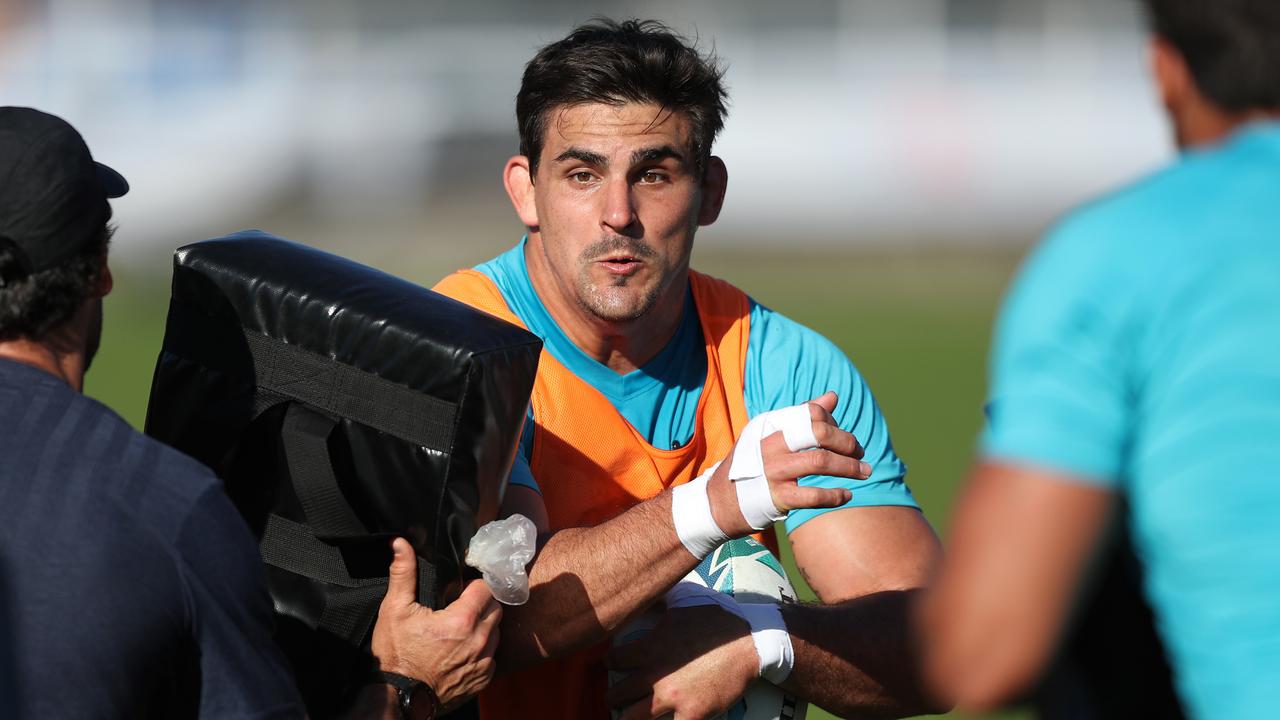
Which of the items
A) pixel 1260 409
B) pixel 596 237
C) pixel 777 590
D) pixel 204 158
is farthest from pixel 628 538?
pixel 204 158

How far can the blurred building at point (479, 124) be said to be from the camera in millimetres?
23531

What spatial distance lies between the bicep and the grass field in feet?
16.3

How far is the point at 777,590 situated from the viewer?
12.8 ft

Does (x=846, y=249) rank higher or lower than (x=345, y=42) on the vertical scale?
lower


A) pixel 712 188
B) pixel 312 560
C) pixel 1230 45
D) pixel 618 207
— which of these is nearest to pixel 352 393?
pixel 312 560

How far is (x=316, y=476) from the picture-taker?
3201mm

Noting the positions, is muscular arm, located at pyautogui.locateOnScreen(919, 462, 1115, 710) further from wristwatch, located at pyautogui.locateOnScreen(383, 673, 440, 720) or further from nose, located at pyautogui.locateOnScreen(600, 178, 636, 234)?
nose, located at pyautogui.locateOnScreen(600, 178, 636, 234)

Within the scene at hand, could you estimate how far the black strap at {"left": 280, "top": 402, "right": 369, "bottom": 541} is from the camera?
3193mm

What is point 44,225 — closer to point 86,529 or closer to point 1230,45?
point 86,529

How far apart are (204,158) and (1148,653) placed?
23.4 metres

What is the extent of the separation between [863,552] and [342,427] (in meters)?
1.49

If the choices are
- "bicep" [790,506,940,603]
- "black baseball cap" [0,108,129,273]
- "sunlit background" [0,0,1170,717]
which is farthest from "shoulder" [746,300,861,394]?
"sunlit background" [0,0,1170,717]

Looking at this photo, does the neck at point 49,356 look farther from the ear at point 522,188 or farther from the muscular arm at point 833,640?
the ear at point 522,188

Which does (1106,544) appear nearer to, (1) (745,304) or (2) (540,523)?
(2) (540,523)
